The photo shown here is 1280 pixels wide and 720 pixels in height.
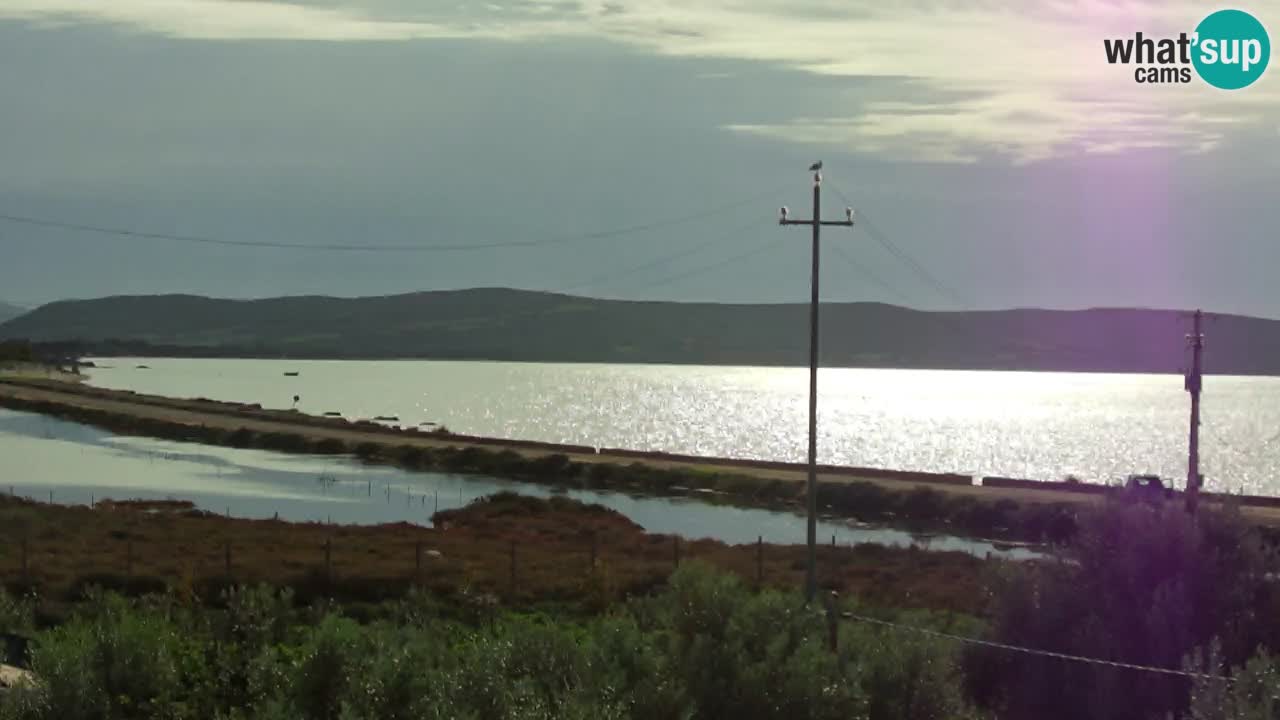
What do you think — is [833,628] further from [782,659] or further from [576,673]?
[576,673]

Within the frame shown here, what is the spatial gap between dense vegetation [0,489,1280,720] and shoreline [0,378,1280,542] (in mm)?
2076

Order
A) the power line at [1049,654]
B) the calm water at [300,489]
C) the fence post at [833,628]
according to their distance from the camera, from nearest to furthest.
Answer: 1. the power line at [1049,654]
2. the fence post at [833,628]
3. the calm water at [300,489]

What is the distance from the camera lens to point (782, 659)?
18.0 meters

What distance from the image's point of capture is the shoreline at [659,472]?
225 ft

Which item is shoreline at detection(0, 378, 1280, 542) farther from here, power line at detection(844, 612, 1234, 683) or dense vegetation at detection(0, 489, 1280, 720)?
power line at detection(844, 612, 1234, 683)

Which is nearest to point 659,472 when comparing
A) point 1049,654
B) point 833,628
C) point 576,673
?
point 833,628

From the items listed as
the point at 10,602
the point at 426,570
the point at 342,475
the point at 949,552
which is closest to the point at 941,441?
the point at 342,475

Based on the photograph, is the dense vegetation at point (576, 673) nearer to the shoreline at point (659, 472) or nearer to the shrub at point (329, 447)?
the shoreline at point (659, 472)

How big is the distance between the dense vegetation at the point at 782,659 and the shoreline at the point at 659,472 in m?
2.08

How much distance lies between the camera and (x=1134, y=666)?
1850 cm

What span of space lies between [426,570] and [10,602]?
1447cm

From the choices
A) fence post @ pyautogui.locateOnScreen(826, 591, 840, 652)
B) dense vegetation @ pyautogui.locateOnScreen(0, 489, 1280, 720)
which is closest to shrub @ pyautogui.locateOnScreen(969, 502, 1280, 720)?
dense vegetation @ pyautogui.locateOnScreen(0, 489, 1280, 720)

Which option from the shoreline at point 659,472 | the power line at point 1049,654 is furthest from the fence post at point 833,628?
the shoreline at point 659,472

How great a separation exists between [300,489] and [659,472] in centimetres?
2217
